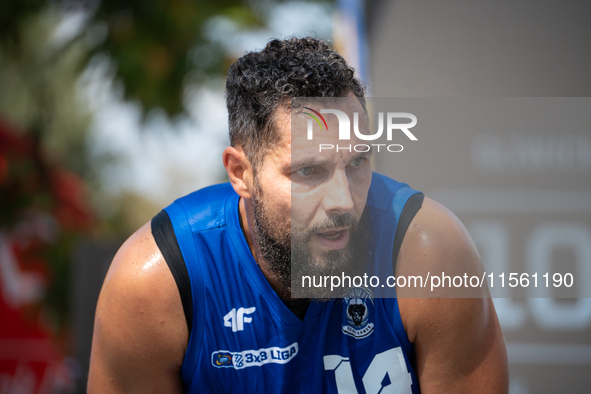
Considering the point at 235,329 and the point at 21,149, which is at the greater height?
the point at 21,149

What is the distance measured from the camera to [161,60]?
4.89 m

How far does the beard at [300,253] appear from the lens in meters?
1.76

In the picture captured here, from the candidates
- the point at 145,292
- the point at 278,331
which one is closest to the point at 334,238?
the point at 278,331

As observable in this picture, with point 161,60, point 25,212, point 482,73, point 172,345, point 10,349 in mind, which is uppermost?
point 161,60

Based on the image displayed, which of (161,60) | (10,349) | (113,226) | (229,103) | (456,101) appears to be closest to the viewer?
(229,103)

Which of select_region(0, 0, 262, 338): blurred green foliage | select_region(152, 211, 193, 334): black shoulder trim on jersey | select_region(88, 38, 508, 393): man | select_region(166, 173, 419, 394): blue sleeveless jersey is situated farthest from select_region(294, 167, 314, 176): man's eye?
select_region(0, 0, 262, 338): blurred green foliage

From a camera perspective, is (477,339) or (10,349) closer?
(477,339)

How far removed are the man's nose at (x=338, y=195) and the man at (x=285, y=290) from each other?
0.01m

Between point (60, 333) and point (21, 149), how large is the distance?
199 cm

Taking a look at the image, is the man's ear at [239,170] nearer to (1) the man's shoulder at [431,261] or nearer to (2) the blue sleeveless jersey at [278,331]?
(2) the blue sleeveless jersey at [278,331]

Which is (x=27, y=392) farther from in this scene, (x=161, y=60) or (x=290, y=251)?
(x=290, y=251)

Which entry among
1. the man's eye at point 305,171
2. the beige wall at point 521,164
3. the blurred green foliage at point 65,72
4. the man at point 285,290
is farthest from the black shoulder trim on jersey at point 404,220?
the blurred green foliage at point 65,72

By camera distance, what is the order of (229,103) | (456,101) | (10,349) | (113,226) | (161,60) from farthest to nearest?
(113,226)
(10,349)
(161,60)
(456,101)
(229,103)

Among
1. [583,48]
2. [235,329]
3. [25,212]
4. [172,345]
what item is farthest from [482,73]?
[25,212]
